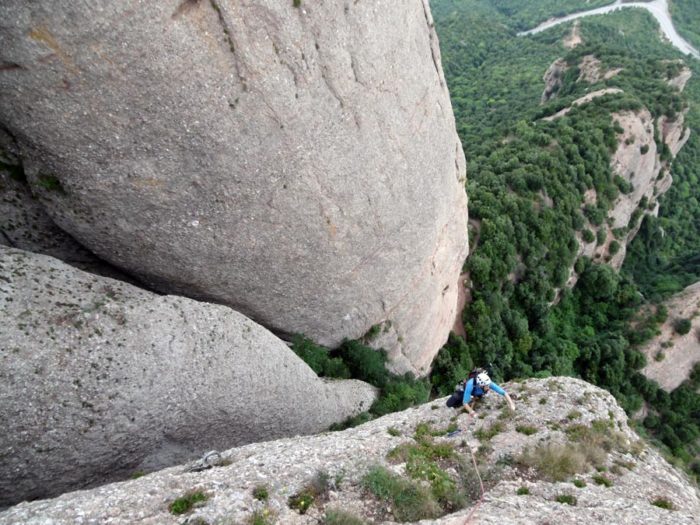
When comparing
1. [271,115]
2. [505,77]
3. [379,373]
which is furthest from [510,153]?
[505,77]

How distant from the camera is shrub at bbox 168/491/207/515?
900 cm

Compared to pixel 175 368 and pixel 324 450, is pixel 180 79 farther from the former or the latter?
pixel 324 450

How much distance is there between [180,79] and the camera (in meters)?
11.0

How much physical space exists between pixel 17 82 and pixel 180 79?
3.38 metres

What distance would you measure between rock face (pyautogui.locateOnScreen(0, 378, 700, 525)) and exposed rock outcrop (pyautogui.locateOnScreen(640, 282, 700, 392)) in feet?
92.3

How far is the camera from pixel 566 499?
32.8ft

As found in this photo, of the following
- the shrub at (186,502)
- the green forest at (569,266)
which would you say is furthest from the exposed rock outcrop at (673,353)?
the shrub at (186,502)

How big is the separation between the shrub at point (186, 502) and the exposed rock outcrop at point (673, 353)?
37643mm

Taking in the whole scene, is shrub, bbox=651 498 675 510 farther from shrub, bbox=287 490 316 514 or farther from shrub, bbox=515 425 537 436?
shrub, bbox=287 490 316 514

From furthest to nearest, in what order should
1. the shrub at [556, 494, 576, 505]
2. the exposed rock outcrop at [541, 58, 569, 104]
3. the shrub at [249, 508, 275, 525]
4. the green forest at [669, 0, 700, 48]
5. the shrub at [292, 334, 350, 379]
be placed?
the green forest at [669, 0, 700, 48] → the exposed rock outcrop at [541, 58, 569, 104] → the shrub at [292, 334, 350, 379] → the shrub at [556, 494, 576, 505] → the shrub at [249, 508, 275, 525]

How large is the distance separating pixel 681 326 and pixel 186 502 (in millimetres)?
40524

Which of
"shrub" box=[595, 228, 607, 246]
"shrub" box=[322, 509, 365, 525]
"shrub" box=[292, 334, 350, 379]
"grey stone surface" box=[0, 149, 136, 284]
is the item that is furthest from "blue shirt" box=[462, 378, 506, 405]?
"shrub" box=[595, 228, 607, 246]

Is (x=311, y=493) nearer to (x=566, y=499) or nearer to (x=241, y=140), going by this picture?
(x=566, y=499)

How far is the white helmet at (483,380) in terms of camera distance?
12.8 meters
